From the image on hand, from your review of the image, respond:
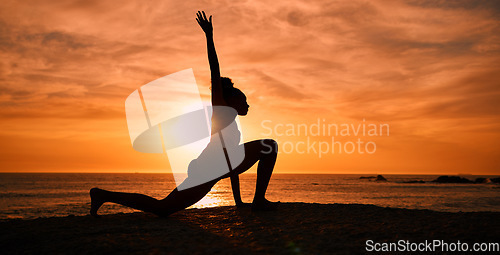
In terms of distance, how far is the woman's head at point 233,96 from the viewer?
15.2 feet

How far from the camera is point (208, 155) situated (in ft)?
15.0

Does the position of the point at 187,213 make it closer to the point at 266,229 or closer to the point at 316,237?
the point at 266,229

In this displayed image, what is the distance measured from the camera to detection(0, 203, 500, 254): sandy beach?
120 inches

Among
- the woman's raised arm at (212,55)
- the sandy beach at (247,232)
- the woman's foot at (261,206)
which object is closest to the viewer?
the sandy beach at (247,232)

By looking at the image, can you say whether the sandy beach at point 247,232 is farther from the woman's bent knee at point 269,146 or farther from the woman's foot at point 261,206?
the woman's bent knee at point 269,146

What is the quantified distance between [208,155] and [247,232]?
135 cm

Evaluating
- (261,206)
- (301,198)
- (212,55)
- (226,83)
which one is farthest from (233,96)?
(301,198)

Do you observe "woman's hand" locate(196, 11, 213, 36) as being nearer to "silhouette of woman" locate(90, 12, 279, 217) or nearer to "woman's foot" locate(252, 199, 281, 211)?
"silhouette of woman" locate(90, 12, 279, 217)

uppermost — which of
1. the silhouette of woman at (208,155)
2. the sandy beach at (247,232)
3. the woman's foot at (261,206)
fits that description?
the silhouette of woman at (208,155)

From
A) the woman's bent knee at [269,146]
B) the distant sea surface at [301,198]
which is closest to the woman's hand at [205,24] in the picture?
the woman's bent knee at [269,146]

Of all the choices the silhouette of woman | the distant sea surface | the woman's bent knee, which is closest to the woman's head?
the silhouette of woman

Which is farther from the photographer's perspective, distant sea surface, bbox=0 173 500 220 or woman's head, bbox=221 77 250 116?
distant sea surface, bbox=0 173 500 220

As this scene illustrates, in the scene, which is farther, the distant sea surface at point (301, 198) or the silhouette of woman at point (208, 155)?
the distant sea surface at point (301, 198)

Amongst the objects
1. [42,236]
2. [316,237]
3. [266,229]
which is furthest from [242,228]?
[42,236]
